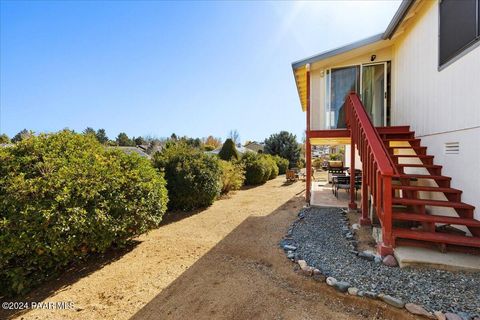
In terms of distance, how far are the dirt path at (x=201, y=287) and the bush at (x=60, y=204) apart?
47cm

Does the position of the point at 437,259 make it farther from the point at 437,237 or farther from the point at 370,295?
the point at 370,295

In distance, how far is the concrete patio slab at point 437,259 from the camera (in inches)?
114

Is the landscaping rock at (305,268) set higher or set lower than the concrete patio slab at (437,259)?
lower

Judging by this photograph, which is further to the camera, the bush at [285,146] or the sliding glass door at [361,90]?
the bush at [285,146]

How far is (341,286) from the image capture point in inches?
107

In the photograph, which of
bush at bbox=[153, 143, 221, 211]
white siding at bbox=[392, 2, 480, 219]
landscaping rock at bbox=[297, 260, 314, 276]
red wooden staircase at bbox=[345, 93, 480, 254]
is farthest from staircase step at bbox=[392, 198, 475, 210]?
bush at bbox=[153, 143, 221, 211]

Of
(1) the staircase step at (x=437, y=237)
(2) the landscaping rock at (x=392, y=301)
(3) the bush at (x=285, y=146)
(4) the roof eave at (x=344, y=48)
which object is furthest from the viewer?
(3) the bush at (x=285, y=146)

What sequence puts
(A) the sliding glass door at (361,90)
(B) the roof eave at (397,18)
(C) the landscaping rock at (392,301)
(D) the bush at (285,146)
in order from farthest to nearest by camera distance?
1. (D) the bush at (285,146)
2. (A) the sliding glass door at (361,90)
3. (B) the roof eave at (397,18)
4. (C) the landscaping rock at (392,301)

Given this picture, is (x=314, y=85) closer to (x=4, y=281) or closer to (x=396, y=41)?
(x=396, y=41)

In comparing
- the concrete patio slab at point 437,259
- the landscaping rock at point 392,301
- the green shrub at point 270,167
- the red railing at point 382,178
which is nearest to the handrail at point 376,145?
the red railing at point 382,178

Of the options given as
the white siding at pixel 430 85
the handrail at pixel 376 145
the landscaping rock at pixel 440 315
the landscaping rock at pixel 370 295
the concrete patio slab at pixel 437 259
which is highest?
the white siding at pixel 430 85

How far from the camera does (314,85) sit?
7562 millimetres

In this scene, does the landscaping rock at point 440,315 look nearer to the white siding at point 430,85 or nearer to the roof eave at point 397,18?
the white siding at point 430,85

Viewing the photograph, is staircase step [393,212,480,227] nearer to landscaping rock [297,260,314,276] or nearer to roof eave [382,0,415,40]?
landscaping rock [297,260,314,276]
